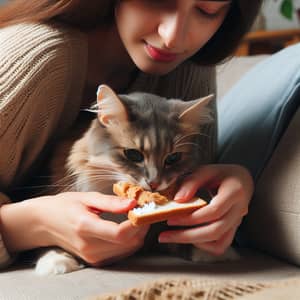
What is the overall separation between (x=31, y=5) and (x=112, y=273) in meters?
0.66

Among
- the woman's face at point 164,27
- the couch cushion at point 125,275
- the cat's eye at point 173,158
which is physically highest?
the woman's face at point 164,27

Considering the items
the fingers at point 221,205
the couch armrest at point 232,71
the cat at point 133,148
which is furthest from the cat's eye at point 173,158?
the couch armrest at point 232,71

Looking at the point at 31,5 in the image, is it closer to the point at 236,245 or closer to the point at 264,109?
the point at 264,109

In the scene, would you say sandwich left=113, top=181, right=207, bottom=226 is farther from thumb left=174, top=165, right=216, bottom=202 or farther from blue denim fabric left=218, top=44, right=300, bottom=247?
blue denim fabric left=218, top=44, right=300, bottom=247

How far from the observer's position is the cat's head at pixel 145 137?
1.12 metres

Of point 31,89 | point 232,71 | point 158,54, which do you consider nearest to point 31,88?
point 31,89

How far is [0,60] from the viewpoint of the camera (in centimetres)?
115

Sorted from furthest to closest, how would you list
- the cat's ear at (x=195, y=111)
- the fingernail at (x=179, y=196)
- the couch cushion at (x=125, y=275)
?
1. the cat's ear at (x=195, y=111)
2. the fingernail at (x=179, y=196)
3. the couch cushion at (x=125, y=275)

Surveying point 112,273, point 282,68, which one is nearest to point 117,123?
point 112,273

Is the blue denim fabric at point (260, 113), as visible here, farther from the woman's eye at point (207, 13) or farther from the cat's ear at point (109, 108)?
the cat's ear at point (109, 108)

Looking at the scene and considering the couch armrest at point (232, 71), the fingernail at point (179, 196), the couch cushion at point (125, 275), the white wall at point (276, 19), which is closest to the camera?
the couch cushion at point (125, 275)

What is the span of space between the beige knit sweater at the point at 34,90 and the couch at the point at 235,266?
159 mm

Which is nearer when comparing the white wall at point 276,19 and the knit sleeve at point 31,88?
the knit sleeve at point 31,88

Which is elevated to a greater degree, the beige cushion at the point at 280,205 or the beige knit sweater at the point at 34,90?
the beige knit sweater at the point at 34,90
